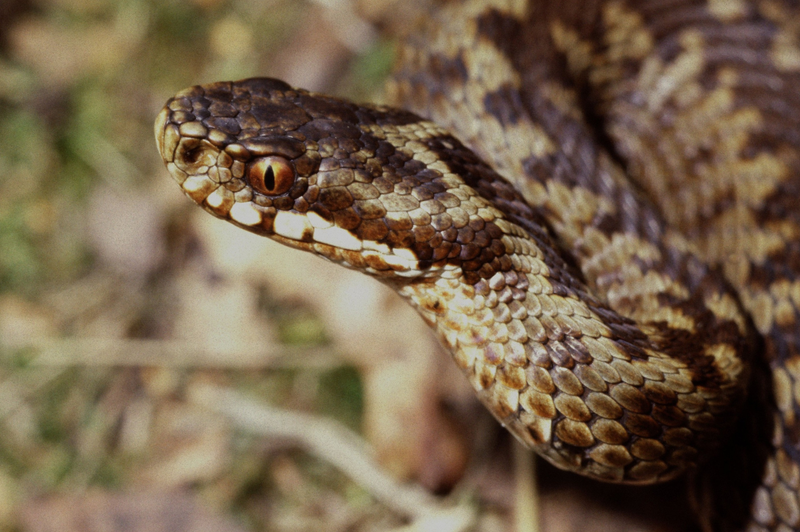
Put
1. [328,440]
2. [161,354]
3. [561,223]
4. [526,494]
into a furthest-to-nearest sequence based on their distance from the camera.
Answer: [161,354], [328,440], [526,494], [561,223]

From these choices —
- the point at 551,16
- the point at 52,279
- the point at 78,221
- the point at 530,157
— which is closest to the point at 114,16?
the point at 78,221

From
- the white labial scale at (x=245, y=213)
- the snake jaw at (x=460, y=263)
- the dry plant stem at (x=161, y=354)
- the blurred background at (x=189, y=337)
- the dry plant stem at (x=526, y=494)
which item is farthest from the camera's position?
the dry plant stem at (x=161, y=354)

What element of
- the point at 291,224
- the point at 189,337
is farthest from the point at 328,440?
the point at 291,224

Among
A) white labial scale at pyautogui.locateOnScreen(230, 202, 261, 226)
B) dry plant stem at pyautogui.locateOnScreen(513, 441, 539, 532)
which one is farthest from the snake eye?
dry plant stem at pyautogui.locateOnScreen(513, 441, 539, 532)

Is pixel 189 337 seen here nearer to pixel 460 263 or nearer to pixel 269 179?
pixel 269 179

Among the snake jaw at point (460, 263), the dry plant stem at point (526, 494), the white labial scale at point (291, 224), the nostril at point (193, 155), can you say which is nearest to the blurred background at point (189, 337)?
the dry plant stem at point (526, 494)

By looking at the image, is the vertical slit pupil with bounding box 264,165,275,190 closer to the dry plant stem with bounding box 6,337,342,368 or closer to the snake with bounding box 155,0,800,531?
the snake with bounding box 155,0,800,531

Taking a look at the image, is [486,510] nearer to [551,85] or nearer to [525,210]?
[525,210]

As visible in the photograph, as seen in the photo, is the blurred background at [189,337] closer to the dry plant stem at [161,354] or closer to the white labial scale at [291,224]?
the dry plant stem at [161,354]
